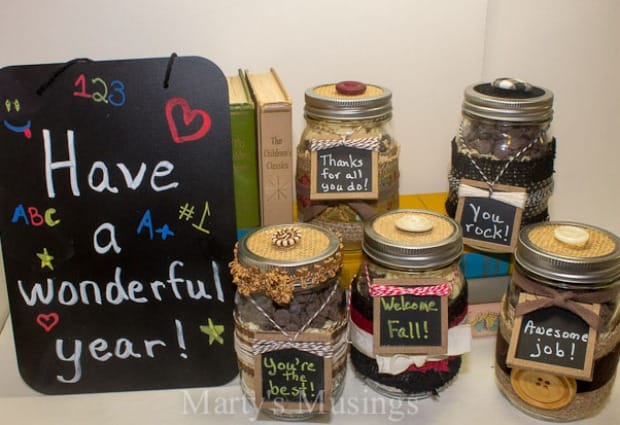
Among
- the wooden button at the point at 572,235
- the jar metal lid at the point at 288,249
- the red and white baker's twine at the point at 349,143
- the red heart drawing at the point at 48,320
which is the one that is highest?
the red and white baker's twine at the point at 349,143

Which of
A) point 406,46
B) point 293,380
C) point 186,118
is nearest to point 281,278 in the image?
point 293,380

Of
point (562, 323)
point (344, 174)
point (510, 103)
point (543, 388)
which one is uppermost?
point (510, 103)

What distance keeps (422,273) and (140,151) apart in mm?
400

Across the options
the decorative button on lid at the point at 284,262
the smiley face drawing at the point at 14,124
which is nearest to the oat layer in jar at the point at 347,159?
the decorative button on lid at the point at 284,262

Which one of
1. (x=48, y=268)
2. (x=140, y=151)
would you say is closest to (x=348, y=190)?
(x=140, y=151)

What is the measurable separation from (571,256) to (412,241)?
0.19 metres

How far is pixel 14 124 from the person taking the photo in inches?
32.3

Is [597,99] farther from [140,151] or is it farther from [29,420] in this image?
[29,420]

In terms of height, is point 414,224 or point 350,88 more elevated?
point 350,88

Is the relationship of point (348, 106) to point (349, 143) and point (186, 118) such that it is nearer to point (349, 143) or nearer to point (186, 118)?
point (349, 143)

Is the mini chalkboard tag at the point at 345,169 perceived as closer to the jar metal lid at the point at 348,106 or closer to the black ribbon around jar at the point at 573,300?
the jar metal lid at the point at 348,106

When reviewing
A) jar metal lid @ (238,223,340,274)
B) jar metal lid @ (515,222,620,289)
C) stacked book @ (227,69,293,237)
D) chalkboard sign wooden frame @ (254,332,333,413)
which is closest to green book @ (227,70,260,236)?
stacked book @ (227,69,293,237)

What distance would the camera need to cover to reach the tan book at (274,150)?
907 mm

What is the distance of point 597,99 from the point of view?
Answer: 1.25m
